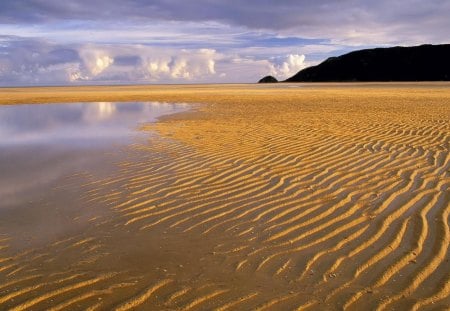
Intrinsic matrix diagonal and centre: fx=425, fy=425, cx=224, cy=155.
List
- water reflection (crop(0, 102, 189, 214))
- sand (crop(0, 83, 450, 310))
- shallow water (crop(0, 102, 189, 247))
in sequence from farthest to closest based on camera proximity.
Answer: water reflection (crop(0, 102, 189, 214))
shallow water (crop(0, 102, 189, 247))
sand (crop(0, 83, 450, 310))

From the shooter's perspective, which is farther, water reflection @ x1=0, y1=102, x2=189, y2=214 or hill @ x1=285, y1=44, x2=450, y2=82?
hill @ x1=285, y1=44, x2=450, y2=82

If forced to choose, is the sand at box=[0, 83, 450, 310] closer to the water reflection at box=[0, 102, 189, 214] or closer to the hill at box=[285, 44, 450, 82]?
the water reflection at box=[0, 102, 189, 214]

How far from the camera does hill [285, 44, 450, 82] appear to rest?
13412 centimetres

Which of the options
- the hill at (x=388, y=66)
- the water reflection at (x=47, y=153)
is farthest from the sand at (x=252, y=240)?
the hill at (x=388, y=66)

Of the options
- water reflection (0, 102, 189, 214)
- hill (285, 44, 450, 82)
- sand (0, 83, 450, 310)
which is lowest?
water reflection (0, 102, 189, 214)

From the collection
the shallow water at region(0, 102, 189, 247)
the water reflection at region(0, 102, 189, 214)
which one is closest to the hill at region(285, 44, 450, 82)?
the water reflection at region(0, 102, 189, 214)

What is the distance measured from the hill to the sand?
135 meters

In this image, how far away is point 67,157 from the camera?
8844mm

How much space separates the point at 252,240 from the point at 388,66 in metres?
157

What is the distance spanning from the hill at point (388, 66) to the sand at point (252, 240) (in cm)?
13489

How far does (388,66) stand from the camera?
147 meters

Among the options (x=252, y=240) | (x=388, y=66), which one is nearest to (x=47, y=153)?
(x=252, y=240)

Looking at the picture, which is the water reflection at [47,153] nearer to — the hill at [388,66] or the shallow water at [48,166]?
the shallow water at [48,166]

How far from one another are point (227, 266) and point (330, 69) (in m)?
167
